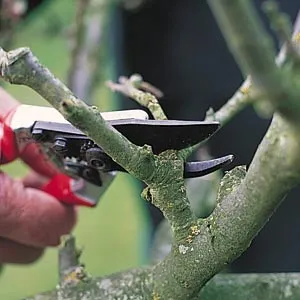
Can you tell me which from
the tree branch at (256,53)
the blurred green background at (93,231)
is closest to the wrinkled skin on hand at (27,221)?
the tree branch at (256,53)

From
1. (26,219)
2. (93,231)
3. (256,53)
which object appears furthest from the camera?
(93,231)

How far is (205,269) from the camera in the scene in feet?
1.13

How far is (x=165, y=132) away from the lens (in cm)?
36

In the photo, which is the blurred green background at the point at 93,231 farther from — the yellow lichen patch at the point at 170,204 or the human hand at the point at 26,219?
the yellow lichen patch at the point at 170,204

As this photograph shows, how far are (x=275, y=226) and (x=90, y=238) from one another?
1.02 feet

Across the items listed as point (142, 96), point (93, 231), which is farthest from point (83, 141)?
point (93, 231)

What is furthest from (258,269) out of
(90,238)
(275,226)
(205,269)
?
(205,269)

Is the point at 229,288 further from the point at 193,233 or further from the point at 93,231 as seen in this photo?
the point at 93,231

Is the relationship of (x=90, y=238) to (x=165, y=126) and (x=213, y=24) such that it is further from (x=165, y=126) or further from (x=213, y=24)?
(x=165, y=126)

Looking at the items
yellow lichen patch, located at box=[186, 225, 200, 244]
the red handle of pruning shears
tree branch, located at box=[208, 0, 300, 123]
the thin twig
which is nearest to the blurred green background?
the red handle of pruning shears

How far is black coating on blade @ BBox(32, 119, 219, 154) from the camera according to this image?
346 mm

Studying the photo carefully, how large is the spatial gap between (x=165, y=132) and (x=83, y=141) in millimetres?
54

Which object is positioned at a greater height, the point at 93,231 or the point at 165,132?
the point at 165,132

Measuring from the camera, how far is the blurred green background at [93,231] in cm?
104
